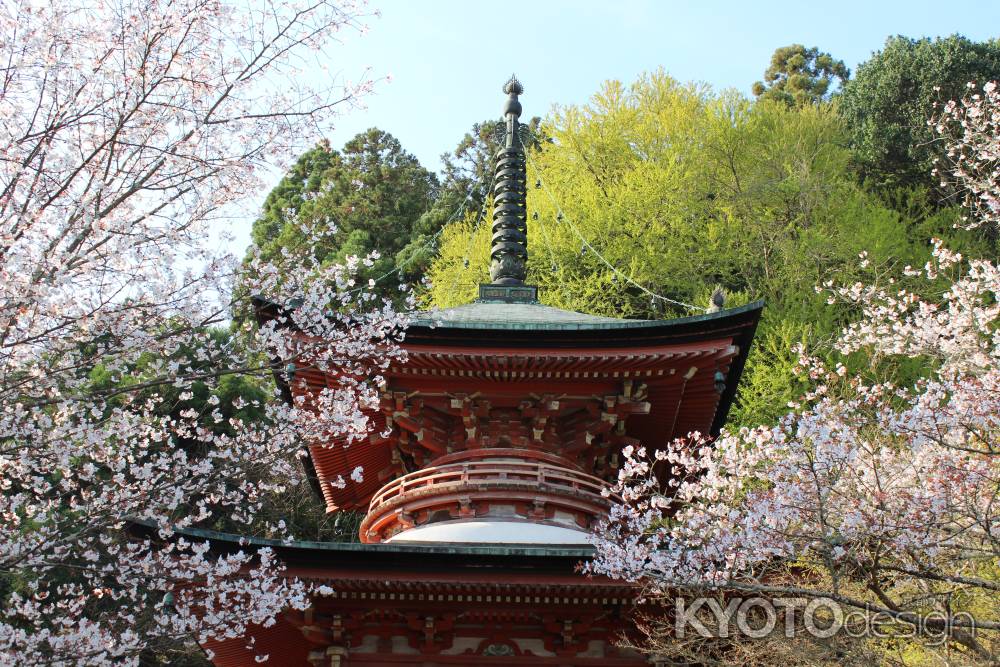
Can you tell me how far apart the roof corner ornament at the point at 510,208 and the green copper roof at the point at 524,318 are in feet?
2.84

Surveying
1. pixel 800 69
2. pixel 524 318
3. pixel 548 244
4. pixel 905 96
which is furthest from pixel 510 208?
pixel 800 69

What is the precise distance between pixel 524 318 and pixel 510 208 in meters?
2.60

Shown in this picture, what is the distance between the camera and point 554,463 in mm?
10430

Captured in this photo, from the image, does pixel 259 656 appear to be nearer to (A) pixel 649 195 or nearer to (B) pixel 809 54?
(A) pixel 649 195

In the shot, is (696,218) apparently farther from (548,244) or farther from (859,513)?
(859,513)

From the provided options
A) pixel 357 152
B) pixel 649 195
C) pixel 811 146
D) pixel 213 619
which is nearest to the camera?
pixel 213 619

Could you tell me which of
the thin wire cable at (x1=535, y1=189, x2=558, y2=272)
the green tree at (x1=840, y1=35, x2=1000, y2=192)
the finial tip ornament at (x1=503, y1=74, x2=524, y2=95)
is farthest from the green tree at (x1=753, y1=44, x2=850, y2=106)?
the finial tip ornament at (x1=503, y1=74, x2=524, y2=95)

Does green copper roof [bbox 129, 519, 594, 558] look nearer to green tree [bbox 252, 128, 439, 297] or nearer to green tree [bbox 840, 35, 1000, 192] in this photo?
green tree [bbox 252, 128, 439, 297]

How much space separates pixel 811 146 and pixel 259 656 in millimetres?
19823

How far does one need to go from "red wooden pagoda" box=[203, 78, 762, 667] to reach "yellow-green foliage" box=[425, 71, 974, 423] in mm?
9183

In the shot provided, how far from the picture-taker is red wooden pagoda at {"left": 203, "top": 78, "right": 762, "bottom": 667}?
331 inches

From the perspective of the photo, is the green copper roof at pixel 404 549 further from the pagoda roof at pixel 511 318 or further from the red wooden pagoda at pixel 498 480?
the pagoda roof at pixel 511 318

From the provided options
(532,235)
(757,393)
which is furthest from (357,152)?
(757,393)

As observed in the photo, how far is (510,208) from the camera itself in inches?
530
